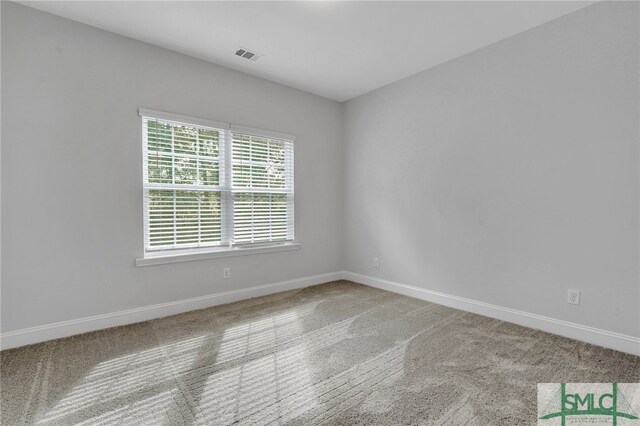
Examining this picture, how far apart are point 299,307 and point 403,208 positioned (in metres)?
1.78

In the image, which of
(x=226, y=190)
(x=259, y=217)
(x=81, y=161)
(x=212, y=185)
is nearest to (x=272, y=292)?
(x=259, y=217)

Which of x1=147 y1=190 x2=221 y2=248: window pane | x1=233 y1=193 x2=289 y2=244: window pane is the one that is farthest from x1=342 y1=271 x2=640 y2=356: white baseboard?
x1=147 y1=190 x2=221 y2=248: window pane

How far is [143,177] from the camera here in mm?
3027

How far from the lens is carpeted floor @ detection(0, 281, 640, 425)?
5.51 feet

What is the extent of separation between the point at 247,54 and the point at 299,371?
10.1 feet

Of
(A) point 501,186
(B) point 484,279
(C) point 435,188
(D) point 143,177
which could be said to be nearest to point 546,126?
(A) point 501,186

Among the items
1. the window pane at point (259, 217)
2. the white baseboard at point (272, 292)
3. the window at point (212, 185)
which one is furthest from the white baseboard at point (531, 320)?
the window at point (212, 185)

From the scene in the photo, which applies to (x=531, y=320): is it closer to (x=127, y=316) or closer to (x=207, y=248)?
(x=207, y=248)

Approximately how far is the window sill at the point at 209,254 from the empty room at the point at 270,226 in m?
0.03

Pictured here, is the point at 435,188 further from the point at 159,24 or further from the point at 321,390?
the point at 159,24

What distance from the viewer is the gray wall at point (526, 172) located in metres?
2.36

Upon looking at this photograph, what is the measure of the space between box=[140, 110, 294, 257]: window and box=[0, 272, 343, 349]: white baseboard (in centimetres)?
55

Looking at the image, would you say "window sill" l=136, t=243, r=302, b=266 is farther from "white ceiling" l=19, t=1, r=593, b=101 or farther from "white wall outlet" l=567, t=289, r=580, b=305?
"white wall outlet" l=567, t=289, r=580, b=305

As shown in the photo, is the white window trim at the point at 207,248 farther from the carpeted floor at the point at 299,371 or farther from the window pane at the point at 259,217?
the carpeted floor at the point at 299,371
